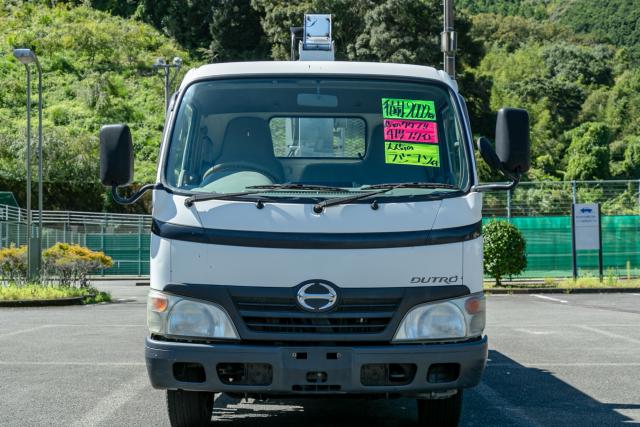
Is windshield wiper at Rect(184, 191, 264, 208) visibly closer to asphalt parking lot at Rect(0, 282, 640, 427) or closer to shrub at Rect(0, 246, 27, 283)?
asphalt parking lot at Rect(0, 282, 640, 427)

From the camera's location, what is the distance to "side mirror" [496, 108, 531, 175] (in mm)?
6504

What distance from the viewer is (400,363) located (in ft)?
19.8

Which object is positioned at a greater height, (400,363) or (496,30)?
(496,30)

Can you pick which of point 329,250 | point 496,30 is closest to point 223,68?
point 329,250

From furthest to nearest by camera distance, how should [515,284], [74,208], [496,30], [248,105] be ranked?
[496,30]
[74,208]
[515,284]
[248,105]

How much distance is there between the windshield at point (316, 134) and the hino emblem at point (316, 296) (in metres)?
0.81

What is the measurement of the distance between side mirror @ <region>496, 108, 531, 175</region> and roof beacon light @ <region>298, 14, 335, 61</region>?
3.14 metres

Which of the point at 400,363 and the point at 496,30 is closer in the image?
the point at 400,363

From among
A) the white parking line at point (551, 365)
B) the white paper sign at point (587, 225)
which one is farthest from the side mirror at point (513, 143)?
the white paper sign at point (587, 225)

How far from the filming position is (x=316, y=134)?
22.8 ft

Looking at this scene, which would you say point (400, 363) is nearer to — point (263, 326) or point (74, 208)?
point (263, 326)

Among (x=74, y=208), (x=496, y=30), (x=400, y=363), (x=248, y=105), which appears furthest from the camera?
(x=496, y=30)

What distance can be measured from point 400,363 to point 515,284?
22.9m

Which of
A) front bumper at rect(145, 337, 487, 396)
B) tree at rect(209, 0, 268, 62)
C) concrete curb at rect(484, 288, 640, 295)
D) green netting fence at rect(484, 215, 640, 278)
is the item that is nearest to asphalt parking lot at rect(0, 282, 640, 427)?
front bumper at rect(145, 337, 487, 396)
